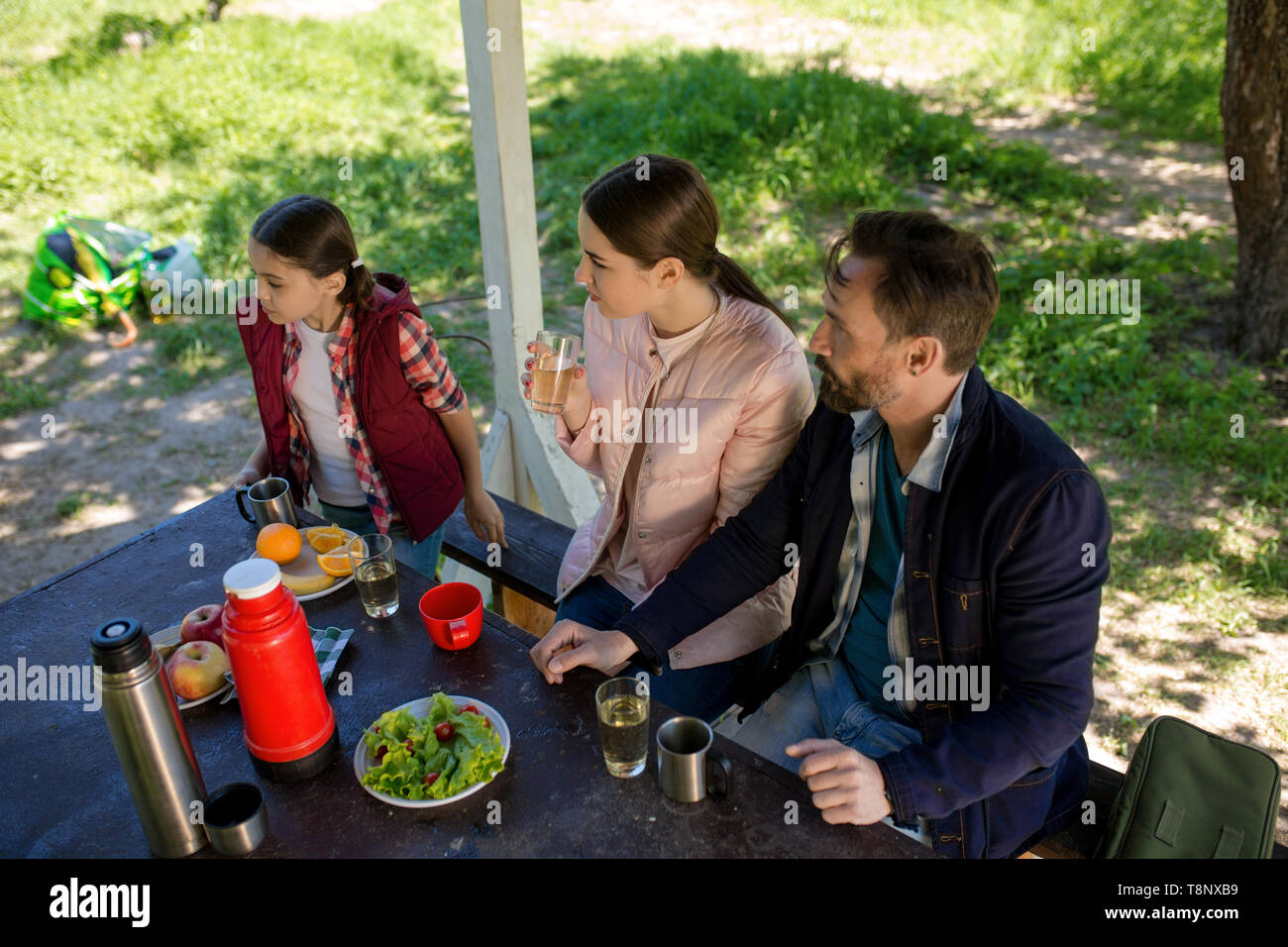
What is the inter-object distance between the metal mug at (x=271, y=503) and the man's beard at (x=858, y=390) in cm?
142

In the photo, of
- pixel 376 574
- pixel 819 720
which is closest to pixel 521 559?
pixel 376 574

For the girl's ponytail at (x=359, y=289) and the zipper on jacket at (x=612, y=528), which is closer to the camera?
the zipper on jacket at (x=612, y=528)

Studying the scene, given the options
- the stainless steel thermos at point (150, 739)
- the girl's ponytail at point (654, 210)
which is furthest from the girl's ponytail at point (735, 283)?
the stainless steel thermos at point (150, 739)

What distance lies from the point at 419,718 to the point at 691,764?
22.4 inches

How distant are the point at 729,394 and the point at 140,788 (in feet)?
4.97

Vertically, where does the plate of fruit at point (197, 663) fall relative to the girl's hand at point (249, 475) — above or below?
above

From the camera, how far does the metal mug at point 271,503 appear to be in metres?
2.43

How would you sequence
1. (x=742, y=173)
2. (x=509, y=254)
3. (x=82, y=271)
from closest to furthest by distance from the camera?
(x=509, y=254), (x=82, y=271), (x=742, y=173)

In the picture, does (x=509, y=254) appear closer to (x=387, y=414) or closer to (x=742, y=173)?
(x=387, y=414)

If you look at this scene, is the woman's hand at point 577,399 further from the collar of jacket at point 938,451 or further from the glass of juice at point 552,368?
the collar of jacket at point 938,451

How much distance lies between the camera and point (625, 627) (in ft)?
6.91

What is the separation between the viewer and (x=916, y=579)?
6.27 ft
